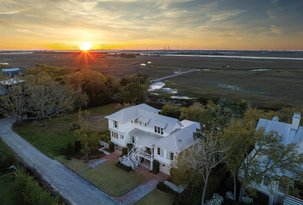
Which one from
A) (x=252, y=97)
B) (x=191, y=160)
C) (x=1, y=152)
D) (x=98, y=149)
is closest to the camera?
(x=191, y=160)

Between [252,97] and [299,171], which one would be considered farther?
[252,97]

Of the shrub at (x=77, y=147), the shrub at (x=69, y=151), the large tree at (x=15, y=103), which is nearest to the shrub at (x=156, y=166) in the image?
the shrub at (x=77, y=147)

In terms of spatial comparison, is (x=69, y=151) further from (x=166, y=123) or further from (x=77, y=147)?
(x=166, y=123)

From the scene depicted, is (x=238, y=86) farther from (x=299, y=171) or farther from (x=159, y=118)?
(x=299, y=171)

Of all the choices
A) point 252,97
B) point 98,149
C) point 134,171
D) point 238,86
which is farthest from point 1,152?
point 238,86

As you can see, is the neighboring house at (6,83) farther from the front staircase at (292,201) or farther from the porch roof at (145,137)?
the front staircase at (292,201)

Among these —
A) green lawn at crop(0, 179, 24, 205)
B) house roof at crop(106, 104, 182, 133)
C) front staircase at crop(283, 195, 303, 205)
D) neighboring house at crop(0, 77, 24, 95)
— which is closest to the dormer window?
house roof at crop(106, 104, 182, 133)

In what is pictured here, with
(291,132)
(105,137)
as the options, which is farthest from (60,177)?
(291,132)
